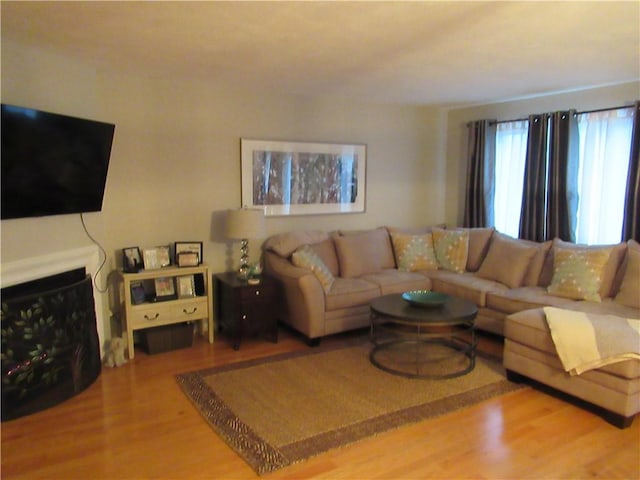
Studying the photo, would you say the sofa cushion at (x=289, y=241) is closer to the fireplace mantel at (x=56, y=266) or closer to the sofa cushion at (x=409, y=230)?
the sofa cushion at (x=409, y=230)

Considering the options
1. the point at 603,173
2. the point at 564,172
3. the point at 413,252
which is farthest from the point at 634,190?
the point at 413,252

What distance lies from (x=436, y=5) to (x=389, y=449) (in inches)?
91.2

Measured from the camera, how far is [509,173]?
5160mm

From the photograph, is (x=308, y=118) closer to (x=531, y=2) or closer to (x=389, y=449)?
(x=531, y=2)

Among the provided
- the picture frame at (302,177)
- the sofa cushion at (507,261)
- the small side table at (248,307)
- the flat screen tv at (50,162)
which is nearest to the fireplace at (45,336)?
the flat screen tv at (50,162)

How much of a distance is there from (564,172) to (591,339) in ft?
6.95

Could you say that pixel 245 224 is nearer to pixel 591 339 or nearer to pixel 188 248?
pixel 188 248

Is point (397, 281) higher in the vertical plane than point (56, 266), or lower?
lower

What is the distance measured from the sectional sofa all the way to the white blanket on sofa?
2.9 inches

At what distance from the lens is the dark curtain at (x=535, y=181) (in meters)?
4.70

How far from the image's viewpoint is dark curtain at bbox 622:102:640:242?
400 cm

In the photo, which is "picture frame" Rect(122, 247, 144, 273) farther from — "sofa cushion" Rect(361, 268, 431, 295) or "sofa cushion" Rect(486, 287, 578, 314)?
"sofa cushion" Rect(486, 287, 578, 314)

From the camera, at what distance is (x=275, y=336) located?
14.0 ft

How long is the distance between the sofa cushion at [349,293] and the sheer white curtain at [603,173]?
207 cm
